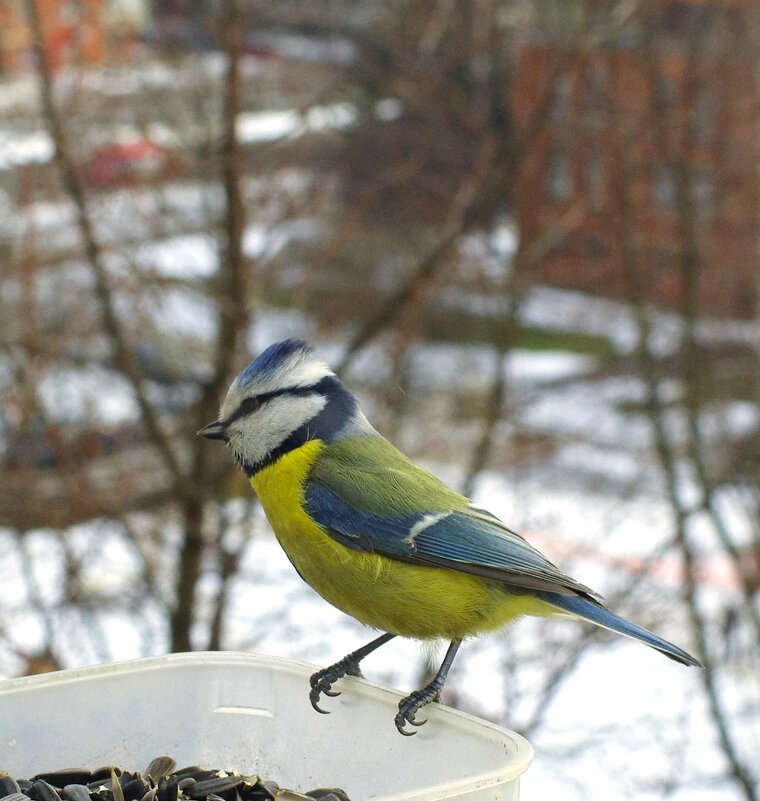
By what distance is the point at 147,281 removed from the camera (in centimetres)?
423

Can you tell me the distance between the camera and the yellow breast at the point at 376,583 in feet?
6.93

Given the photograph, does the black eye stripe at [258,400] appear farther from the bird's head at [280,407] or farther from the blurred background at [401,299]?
the blurred background at [401,299]

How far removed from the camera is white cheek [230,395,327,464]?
2.18 meters

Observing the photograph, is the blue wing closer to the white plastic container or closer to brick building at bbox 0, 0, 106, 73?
the white plastic container

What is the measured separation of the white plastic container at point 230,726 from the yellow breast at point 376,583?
171mm

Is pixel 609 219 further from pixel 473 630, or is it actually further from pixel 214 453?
pixel 473 630

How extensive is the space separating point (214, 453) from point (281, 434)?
2368mm

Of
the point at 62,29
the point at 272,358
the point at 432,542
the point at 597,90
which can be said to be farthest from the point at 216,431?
the point at 597,90

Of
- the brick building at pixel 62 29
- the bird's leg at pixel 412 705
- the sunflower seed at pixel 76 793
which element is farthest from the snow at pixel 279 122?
the sunflower seed at pixel 76 793

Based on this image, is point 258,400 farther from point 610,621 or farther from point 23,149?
point 23,149

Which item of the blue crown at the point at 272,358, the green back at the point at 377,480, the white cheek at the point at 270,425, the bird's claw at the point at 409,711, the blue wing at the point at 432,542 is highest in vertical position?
the blue crown at the point at 272,358

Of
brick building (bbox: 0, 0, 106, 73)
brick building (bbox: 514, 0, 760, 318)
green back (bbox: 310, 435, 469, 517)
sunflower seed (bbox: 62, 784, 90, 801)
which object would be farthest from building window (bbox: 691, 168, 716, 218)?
sunflower seed (bbox: 62, 784, 90, 801)

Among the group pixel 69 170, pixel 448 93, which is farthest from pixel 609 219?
pixel 69 170

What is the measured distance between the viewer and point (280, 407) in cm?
218
